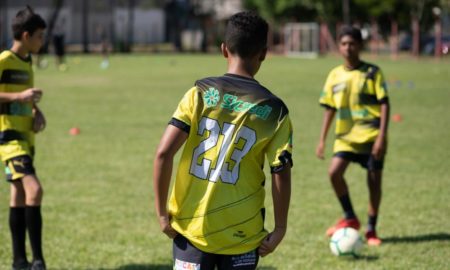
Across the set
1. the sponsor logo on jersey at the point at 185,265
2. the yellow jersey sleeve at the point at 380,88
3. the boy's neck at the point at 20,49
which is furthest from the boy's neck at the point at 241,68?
the yellow jersey sleeve at the point at 380,88

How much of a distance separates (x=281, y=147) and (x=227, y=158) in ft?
0.90

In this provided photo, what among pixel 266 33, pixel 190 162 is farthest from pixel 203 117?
pixel 266 33

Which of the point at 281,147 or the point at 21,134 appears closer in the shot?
the point at 281,147

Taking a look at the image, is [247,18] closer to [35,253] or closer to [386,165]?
[35,253]

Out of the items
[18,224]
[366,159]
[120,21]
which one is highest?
[120,21]

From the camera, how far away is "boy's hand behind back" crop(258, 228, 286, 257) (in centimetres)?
340

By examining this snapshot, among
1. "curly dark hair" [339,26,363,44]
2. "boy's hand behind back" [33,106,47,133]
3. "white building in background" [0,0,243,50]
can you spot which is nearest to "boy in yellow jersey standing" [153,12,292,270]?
"boy's hand behind back" [33,106,47,133]

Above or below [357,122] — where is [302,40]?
below

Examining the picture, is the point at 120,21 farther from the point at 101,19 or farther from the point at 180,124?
the point at 180,124

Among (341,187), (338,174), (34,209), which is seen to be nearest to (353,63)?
(338,174)

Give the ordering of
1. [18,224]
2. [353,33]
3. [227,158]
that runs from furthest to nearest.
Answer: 1. [353,33]
2. [18,224]
3. [227,158]

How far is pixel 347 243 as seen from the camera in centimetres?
606

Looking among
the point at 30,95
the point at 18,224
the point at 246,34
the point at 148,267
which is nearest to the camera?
the point at 246,34

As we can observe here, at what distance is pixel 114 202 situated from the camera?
8242 millimetres
